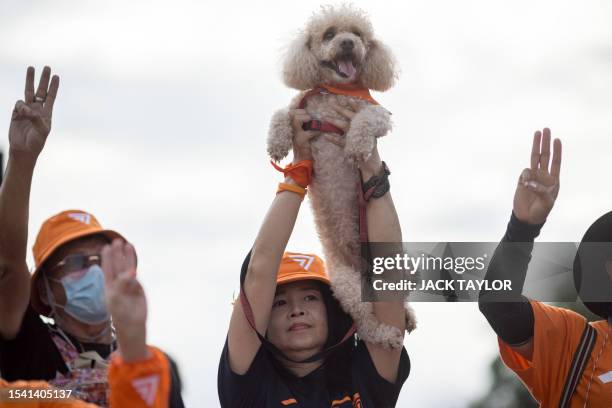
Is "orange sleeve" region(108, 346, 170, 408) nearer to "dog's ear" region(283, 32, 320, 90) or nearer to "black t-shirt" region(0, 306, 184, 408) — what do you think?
"black t-shirt" region(0, 306, 184, 408)

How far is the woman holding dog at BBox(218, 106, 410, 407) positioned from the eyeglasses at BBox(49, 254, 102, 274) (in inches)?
31.7

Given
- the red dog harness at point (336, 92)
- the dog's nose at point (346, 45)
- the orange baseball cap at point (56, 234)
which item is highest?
the dog's nose at point (346, 45)

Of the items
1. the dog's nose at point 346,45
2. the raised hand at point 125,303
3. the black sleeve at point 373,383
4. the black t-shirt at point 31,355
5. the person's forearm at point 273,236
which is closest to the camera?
the raised hand at point 125,303

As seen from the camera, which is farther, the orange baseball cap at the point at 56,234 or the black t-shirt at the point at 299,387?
the black t-shirt at the point at 299,387

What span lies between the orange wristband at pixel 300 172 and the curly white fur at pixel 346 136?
8cm

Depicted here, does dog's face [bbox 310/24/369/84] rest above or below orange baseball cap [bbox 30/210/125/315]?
above

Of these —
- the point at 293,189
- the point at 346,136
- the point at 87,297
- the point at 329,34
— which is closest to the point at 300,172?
the point at 293,189

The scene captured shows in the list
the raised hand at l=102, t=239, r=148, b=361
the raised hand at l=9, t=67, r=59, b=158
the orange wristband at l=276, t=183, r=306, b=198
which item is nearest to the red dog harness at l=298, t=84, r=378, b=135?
the orange wristband at l=276, t=183, r=306, b=198

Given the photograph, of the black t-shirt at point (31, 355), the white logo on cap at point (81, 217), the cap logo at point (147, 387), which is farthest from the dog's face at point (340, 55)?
the cap logo at point (147, 387)

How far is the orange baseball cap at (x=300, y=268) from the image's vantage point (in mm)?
4899

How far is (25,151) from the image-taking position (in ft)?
13.7

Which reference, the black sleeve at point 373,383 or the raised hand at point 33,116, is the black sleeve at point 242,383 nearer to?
the black sleeve at point 373,383

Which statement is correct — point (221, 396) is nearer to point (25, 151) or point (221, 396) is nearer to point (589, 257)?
point (25, 151)

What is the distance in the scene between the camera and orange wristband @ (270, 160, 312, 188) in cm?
480
